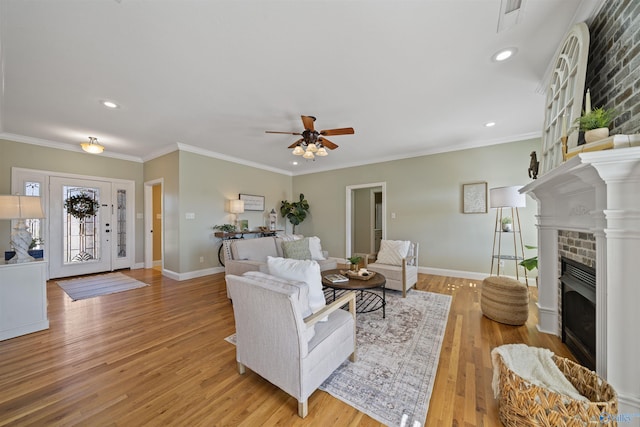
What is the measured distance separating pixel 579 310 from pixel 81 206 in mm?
7724

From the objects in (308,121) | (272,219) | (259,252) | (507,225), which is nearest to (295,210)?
(272,219)

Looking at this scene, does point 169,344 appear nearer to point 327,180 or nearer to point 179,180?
point 179,180

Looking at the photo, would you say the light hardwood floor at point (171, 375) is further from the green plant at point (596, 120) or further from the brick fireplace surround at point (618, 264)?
the green plant at point (596, 120)

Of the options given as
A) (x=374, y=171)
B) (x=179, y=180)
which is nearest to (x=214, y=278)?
(x=179, y=180)

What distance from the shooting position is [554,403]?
1.20 metres

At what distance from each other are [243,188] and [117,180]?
2.69 metres

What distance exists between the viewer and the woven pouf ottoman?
254cm

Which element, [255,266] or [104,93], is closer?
[104,93]

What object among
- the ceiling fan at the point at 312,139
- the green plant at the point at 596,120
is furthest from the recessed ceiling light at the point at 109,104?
the green plant at the point at 596,120

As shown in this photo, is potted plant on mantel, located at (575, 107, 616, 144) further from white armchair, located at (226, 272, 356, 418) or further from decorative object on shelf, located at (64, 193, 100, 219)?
decorative object on shelf, located at (64, 193, 100, 219)

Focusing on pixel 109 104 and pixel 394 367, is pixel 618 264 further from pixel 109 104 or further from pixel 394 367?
pixel 109 104

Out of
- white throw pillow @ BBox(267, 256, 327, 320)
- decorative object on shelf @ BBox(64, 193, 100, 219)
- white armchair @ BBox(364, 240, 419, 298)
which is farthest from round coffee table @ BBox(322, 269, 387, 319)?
decorative object on shelf @ BBox(64, 193, 100, 219)

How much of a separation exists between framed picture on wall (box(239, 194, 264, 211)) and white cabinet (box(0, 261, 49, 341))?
11.3 ft

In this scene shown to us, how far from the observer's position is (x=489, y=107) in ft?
9.78
